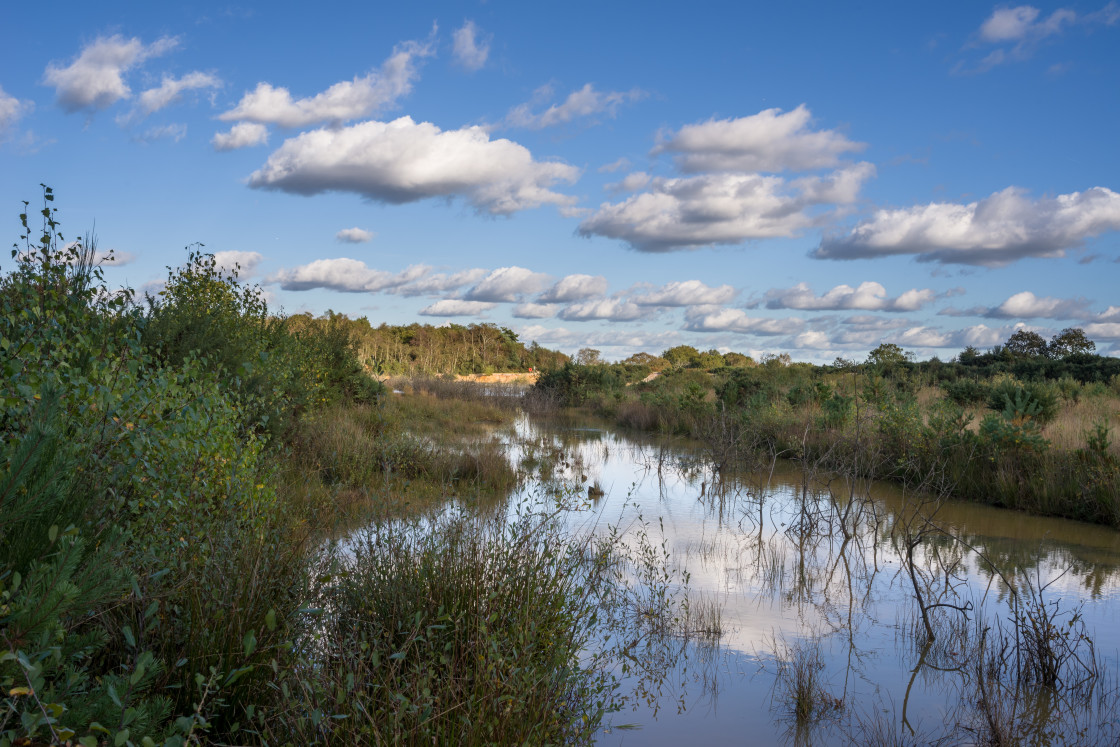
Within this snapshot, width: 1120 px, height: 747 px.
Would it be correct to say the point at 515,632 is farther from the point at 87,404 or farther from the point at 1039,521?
the point at 1039,521

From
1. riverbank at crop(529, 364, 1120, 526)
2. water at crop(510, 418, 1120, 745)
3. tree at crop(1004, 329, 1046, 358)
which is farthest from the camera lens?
tree at crop(1004, 329, 1046, 358)

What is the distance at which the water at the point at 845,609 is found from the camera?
15.1 feet

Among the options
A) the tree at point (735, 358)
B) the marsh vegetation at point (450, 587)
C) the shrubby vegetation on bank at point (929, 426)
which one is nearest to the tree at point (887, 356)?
the shrubby vegetation on bank at point (929, 426)

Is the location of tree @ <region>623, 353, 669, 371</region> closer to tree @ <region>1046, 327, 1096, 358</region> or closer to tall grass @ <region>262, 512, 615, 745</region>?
tree @ <region>1046, 327, 1096, 358</region>

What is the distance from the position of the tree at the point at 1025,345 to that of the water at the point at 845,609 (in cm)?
2941

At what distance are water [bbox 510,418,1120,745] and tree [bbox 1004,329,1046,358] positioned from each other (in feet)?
96.5

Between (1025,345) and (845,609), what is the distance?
38.0 m

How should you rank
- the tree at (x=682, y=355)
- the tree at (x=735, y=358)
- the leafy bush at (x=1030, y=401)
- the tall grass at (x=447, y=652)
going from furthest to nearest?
the tree at (x=682, y=355) < the tree at (x=735, y=358) < the leafy bush at (x=1030, y=401) < the tall grass at (x=447, y=652)

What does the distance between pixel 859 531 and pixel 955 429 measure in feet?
15.1

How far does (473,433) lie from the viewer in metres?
18.5

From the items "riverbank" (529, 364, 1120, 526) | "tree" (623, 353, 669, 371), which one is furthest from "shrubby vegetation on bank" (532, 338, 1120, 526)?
"tree" (623, 353, 669, 371)

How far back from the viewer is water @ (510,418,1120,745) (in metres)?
4.61

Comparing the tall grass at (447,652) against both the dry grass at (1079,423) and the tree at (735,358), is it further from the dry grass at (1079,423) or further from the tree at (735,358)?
the tree at (735,358)

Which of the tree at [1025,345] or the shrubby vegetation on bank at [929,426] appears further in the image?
the tree at [1025,345]
